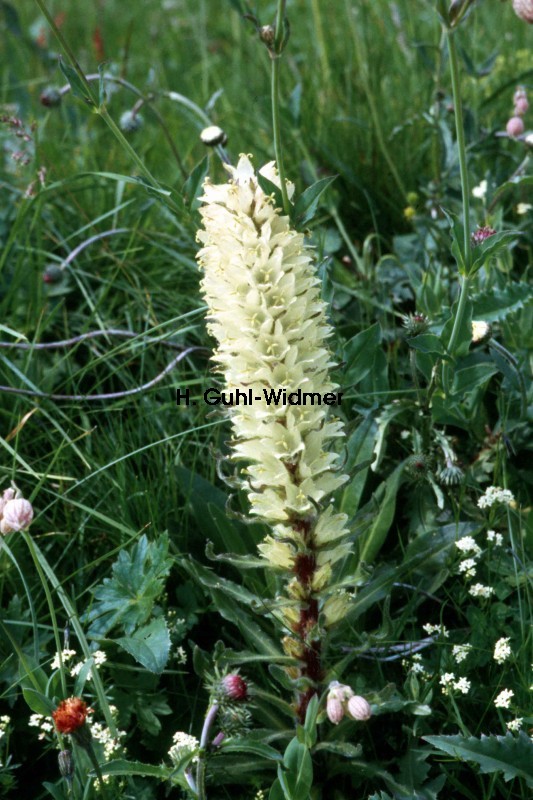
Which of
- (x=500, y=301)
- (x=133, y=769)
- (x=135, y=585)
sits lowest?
(x=133, y=769)

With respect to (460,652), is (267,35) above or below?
above

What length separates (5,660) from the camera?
1913 millimetres

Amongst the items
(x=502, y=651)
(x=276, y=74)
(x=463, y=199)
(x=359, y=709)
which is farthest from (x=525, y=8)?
(x=359, y=709)

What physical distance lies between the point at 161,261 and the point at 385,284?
733 mm

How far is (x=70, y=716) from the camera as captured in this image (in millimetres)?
1448

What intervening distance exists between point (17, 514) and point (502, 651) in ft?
3.10

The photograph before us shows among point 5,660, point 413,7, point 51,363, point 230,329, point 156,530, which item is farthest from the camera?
point 413,7

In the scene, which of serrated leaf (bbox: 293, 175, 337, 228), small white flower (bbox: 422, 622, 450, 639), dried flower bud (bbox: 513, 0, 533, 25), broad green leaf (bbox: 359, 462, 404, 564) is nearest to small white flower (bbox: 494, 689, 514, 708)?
small white flower (bbox: 422, 622, 450, 639)

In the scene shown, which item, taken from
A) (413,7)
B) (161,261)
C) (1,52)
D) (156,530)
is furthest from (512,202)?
(1,52)

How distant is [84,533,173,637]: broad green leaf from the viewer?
1.89 meters

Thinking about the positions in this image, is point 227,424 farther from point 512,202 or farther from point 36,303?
point 512,202

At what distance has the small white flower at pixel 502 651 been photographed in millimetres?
1775

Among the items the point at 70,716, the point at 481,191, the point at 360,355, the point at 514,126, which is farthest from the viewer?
the point at 481,191

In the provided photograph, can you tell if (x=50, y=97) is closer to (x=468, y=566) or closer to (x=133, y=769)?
(x=468, y=566)
